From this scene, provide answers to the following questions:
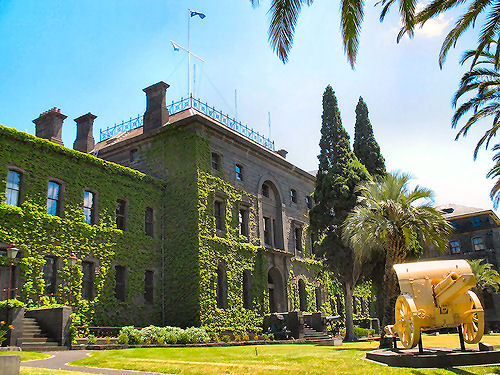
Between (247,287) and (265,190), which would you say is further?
(265,190)

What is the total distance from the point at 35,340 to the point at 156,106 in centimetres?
1828

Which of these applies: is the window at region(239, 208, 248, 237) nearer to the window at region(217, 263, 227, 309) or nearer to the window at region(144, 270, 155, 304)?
the window at region(217, 263, 227, 309)

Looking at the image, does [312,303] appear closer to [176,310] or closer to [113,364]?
[176,310]

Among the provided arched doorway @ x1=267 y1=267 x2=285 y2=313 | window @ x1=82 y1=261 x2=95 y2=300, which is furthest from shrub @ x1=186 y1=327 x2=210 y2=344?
arched doorway @ x1=267 y1=267 x2=285 y2=313

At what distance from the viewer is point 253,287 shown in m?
32.9

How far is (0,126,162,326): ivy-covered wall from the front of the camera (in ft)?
73.7

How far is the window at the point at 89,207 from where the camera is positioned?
26.2m

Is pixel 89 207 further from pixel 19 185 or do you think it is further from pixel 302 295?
pixel 302 295

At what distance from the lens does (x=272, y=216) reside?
3756 centimetres

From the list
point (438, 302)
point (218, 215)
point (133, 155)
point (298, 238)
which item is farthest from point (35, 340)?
point (298, 238)

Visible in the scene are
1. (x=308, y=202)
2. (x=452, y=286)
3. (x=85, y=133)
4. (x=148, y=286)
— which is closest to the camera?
(x=452, y=286)

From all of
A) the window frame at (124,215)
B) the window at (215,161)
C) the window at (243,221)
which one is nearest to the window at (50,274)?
the window frame at (124,215)

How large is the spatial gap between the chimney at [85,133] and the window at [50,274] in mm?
12357

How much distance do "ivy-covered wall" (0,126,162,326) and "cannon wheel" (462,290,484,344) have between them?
1787 cm
